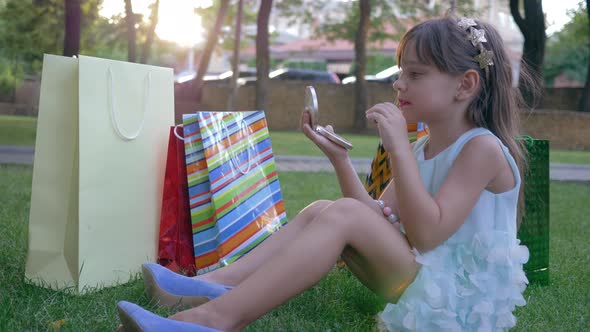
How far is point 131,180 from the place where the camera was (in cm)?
295

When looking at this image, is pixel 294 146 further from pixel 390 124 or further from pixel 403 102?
pixel 390 124

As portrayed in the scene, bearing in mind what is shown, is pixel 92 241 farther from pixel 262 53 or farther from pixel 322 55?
pixel 322 55

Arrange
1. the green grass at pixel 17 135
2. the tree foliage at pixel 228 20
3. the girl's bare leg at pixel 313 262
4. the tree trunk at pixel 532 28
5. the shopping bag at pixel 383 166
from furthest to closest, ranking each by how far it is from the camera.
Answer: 1. the tree foliage at pixel 228 20
2. the tree trunk at pixel 532 28
3. the green grass at pixel 17 135
4. the shopping bag at pixel 383 166
5. the girl's bare leg at pixel 313 262

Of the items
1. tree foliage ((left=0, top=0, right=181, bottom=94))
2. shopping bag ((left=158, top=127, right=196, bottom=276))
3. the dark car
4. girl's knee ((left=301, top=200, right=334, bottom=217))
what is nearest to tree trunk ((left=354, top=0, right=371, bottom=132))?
tree foliage ((left=0, top=0, right=181, bottom=94))

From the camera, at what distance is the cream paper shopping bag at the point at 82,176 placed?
271 cm

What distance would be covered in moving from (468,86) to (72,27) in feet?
35.9

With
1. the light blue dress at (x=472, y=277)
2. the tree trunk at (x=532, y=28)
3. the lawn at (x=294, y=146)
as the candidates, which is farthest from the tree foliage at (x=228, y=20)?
the light blue dress at (x=472, y=277)

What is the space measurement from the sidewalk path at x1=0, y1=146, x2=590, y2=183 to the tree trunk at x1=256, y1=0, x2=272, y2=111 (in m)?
6.69

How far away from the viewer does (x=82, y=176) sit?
270 centimetres

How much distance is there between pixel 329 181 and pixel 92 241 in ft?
14.8

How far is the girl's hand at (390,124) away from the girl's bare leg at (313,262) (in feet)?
0.66

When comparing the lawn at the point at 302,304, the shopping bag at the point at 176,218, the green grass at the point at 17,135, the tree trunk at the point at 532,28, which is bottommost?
the green grass at the point at 17,135

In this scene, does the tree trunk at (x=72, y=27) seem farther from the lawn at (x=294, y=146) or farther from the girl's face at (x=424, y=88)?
the girl's face at (x=424, y=88)

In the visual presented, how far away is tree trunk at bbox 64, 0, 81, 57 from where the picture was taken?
39.3 feet
